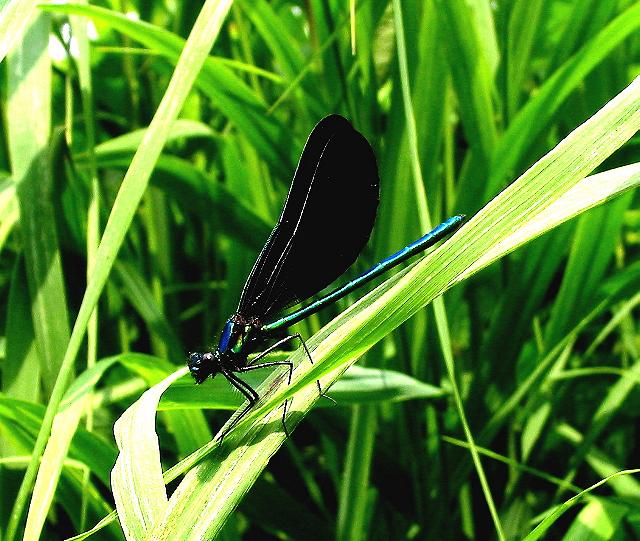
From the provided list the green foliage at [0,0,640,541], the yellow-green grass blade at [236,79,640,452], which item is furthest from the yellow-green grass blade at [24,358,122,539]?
the yellow-green grass blade at [236,79,640,452]

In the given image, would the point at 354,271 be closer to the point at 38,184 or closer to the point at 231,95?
the point at 231,95

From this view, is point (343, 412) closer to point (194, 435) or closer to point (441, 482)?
point (441, 482)

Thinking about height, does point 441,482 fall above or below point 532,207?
below

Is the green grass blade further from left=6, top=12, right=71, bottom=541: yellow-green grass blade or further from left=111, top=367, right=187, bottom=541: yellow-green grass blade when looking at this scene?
left=6, top=12, right=71, bottom=541: yellow-green grass blade

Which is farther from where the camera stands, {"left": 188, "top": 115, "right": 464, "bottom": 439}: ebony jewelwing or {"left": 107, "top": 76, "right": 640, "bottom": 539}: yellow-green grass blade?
{"left": 188, "top": 115, "right": 464, "bottom": 439}: ebony jewelwing

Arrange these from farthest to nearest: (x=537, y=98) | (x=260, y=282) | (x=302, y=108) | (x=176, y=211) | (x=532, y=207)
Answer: (x=176, y=211) < (x=302, y=108) < (x=537, y=98) < (x=260, y=282) < (x=532, y=207)

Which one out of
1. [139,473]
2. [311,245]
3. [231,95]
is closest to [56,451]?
[139,473]

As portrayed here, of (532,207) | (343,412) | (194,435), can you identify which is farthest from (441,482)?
(532,207)

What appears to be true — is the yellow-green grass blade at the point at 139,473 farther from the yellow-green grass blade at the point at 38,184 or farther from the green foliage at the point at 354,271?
the yellow-green grass blade at the point at 38,184
